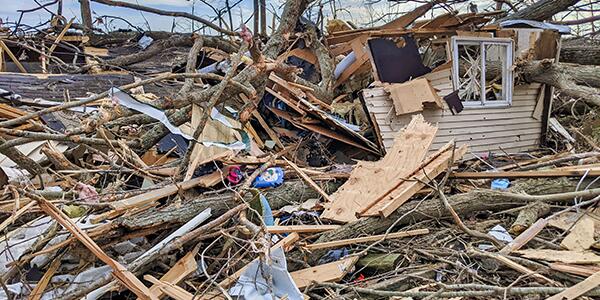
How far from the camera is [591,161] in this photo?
4324mm

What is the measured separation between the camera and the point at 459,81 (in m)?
6.69

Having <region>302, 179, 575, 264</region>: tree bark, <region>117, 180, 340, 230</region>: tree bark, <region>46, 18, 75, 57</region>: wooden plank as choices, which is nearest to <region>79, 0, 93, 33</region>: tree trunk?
<region>46, 18, 75, 57</region>: wooden plank

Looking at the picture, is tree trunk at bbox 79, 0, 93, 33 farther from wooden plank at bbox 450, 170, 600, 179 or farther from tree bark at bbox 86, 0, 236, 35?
wooden plank at bbox 450, 170, 600, 179

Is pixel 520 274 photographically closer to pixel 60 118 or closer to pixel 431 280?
pixel 431 280

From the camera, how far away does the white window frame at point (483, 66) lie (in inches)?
255

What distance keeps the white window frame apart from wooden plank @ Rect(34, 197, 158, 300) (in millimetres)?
5283

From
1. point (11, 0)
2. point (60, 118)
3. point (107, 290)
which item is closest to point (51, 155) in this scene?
point (60, 118)

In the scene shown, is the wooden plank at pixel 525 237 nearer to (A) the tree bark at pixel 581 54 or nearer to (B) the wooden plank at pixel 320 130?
(B) the wooden plank at pixel 320 130

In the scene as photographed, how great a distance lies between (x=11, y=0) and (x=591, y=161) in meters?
11.9

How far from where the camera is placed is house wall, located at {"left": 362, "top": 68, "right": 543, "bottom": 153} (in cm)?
614

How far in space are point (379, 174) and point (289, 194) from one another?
858 millimetres

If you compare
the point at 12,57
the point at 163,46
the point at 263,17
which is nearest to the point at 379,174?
the point at 163,46

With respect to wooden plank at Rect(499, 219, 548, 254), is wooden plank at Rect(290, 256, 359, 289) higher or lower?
higher

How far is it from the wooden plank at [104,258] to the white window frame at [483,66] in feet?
17.3
